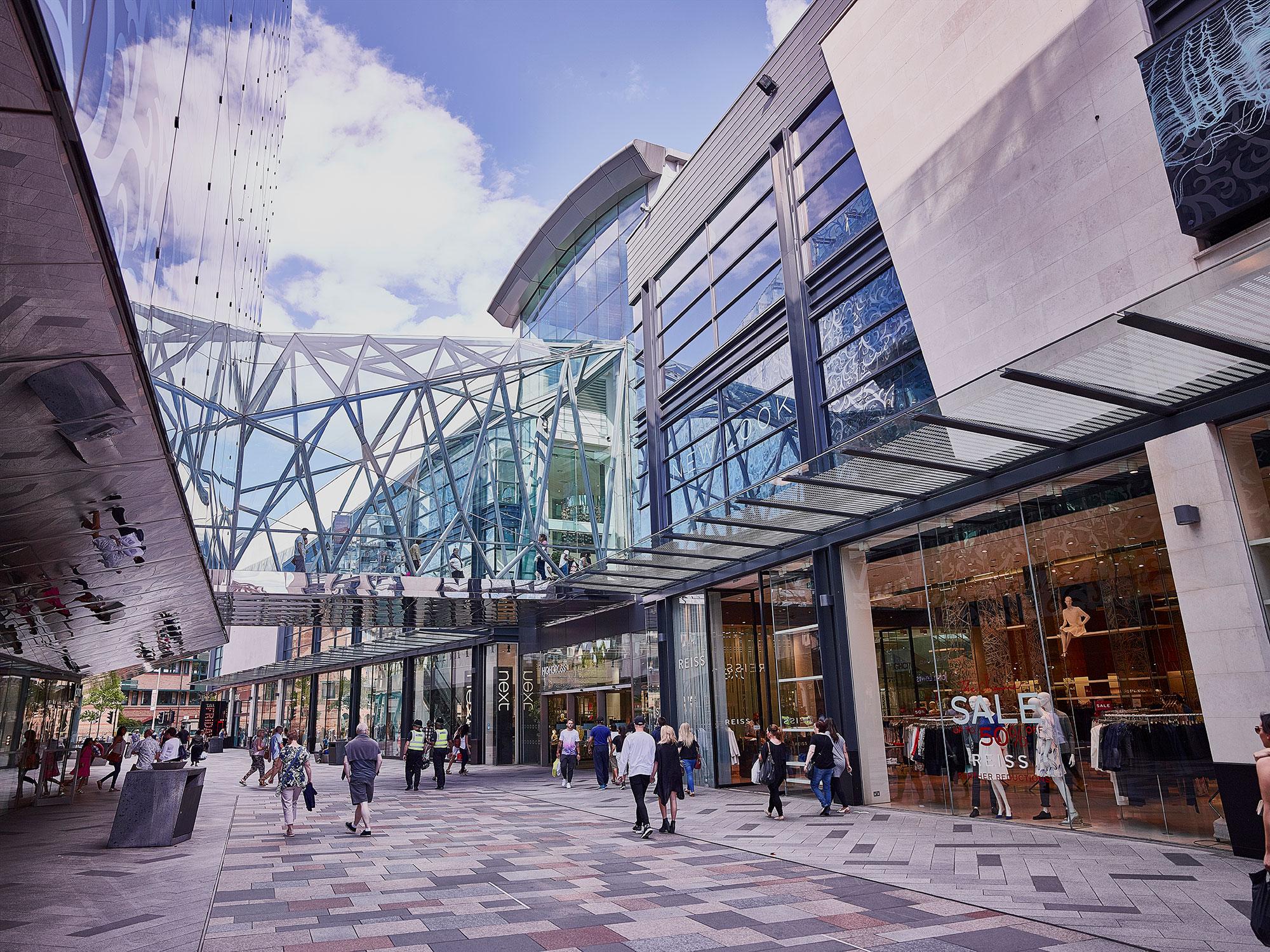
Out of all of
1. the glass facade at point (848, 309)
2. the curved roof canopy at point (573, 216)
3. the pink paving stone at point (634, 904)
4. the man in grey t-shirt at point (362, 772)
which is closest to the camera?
the pink paving stone at point (634, 904)

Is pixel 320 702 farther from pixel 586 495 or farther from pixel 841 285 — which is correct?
pixel 841 285

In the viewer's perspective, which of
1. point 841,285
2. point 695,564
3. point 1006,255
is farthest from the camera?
point 695,564

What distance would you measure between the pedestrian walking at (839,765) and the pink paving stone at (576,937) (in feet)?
25.7

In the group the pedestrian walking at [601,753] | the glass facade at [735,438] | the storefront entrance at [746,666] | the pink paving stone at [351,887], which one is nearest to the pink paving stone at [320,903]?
the pink paving stone at [351,887]

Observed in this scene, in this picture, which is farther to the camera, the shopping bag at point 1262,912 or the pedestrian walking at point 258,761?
the pedestrian walking at point 258,761

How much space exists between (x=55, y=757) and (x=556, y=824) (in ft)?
58.4

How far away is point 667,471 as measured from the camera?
23.3m

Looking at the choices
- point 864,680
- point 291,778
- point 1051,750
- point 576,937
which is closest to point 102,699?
point 291,778

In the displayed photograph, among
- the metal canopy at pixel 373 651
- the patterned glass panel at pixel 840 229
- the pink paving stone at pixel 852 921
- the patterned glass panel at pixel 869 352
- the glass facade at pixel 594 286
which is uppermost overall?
the glass facade at pixel 594 286

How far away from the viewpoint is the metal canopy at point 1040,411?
300 inches

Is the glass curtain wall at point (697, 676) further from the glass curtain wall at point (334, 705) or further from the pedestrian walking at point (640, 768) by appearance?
the glass curtain wall at point (334, 705)

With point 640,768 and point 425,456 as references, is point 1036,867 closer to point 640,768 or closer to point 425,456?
point 640,768

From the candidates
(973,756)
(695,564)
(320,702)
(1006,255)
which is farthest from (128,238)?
(320,702)

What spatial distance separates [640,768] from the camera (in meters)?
12.1
